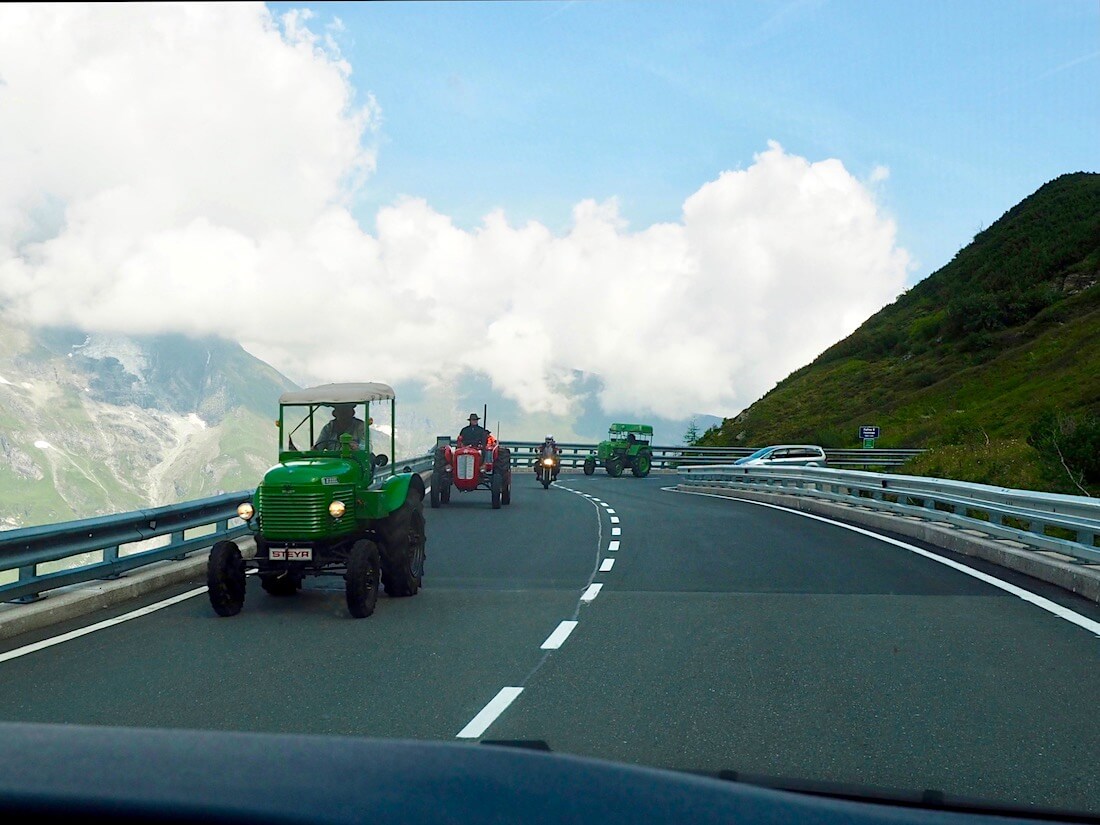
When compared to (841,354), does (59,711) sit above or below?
below

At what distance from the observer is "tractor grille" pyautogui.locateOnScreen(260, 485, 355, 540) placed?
10.5 metres

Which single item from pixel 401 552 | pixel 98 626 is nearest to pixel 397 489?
pixel 401 552

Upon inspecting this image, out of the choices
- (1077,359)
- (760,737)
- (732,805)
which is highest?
(1077,359)

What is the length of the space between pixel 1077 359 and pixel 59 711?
202 ft

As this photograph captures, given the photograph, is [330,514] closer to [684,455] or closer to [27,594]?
[27,594]

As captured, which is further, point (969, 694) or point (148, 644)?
point (148, 644)

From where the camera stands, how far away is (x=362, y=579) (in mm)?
9820

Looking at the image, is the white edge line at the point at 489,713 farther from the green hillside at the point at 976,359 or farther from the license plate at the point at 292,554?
the green hillside at the point at 976,359

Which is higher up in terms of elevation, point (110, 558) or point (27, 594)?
point (110, 558)

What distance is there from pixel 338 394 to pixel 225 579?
264cm

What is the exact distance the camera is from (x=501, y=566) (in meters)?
14.2

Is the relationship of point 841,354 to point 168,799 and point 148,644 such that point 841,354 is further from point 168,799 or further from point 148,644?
point 168,799

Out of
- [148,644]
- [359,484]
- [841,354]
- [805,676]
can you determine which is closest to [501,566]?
[359,484]

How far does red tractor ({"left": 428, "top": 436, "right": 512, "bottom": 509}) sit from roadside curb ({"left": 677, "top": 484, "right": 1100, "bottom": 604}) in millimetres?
7262
